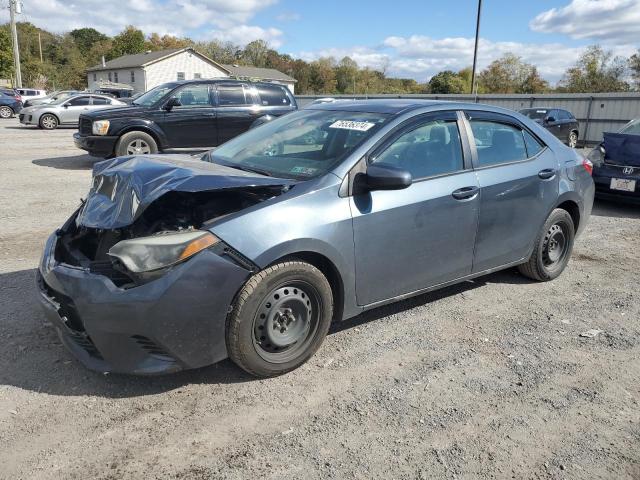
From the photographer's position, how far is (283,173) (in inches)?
144

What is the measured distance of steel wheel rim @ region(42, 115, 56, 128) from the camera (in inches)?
840

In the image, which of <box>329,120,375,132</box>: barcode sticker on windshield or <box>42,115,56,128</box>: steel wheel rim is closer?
<box>329,120,375,132</box>: barcode sticker on windshield

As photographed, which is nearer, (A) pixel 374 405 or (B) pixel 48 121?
(A) pixel 374 405

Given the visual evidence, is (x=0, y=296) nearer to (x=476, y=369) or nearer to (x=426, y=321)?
(x=426, y=321)

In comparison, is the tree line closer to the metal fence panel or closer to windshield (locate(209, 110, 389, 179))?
the metal fence panel

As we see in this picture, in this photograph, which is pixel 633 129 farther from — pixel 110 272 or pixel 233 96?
pixel 110 272

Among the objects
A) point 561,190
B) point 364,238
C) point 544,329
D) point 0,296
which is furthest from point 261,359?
point 561,190

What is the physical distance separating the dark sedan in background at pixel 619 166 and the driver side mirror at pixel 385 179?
6.37m

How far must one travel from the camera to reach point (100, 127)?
34.3 ft

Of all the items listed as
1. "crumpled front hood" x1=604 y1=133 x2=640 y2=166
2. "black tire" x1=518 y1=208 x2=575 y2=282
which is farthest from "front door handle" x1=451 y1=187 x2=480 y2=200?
"crumpled front hood" x1=604 y1=133 x2=640 y2=166

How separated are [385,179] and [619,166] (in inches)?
263

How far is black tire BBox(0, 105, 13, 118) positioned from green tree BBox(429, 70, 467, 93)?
3726cm

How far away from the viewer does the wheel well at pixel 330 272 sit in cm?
326

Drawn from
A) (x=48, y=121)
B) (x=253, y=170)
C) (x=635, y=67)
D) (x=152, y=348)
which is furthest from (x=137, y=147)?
(x=635, y=67)
